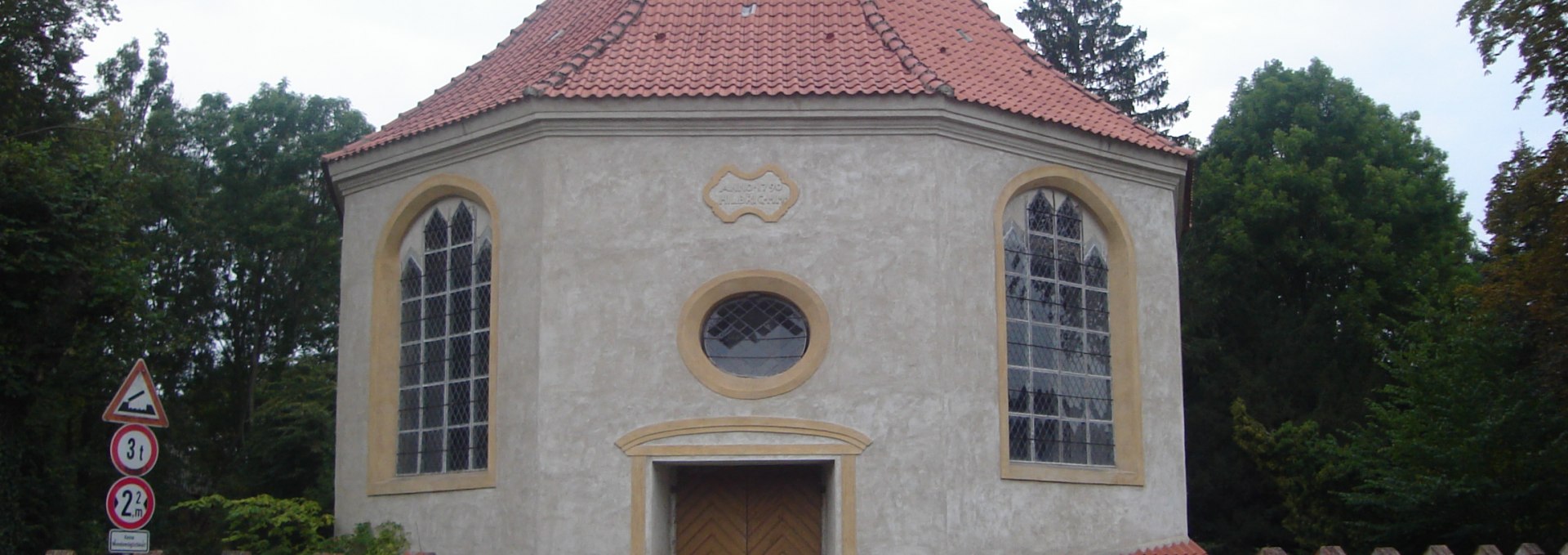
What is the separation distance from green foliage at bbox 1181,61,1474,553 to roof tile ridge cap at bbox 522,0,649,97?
62.2ft

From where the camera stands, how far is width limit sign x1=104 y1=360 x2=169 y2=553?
1095 cm

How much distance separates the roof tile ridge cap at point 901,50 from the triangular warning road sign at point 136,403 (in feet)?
25.6

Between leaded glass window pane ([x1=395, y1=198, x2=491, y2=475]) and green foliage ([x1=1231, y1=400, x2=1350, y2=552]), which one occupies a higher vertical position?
leaded glass window pane ([x1=395, y1=198, x2=491, y2=475])

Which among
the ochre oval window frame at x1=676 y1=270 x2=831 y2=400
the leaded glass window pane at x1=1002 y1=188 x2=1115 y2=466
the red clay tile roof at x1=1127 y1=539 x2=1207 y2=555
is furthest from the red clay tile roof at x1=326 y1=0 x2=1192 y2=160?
the red clay tile roof at x1=1127 y1=539 x2=1207 y2=555

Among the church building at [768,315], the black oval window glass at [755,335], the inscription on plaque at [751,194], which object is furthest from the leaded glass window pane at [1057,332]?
the inscription on plaque at [751,194]

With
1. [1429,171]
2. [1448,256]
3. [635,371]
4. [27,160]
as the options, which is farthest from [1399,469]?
[27,160]

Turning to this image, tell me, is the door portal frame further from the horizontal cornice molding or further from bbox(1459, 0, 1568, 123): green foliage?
bbox(1459, 0, 1568, 123): green foliage

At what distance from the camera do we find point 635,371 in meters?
15.4

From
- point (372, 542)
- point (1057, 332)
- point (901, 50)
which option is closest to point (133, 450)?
point (372, 542)

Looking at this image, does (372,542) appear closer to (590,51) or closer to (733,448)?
(733,448)

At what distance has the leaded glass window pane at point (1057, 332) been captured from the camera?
643 inches

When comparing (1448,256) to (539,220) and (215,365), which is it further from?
(215,365)

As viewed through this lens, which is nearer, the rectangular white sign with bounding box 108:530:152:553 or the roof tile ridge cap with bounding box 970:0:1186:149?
the rectangular white sign with bounding box 108:530:152:553

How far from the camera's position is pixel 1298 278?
111ft
